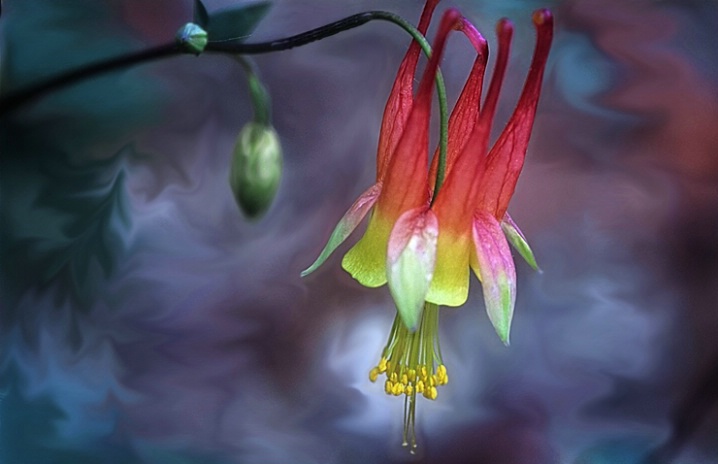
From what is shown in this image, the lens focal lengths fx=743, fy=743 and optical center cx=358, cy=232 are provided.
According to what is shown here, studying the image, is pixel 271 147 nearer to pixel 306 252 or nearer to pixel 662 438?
pixel 306 252

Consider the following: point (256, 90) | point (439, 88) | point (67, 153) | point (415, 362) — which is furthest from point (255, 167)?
point (67, 153)

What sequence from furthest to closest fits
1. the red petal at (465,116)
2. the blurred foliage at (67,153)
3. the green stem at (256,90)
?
1. the blurred foliage at (67,153)
2. the red petal at (465,116)
3. the green stem at (256,90)

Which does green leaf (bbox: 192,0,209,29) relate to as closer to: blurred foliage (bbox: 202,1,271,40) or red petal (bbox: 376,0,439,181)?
blurred foliage (bbox: 202,1,271,40)

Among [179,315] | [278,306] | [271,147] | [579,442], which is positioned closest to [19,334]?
[179,315]

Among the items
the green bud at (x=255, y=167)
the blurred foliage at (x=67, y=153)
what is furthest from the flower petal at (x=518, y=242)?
the blurred foliage at (x=67, y=153)

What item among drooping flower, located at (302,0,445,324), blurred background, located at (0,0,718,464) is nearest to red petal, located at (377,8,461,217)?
drooping flower, located at (302,0,445,324)

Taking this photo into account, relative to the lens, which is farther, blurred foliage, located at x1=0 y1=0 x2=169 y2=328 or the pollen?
blurred foliage, located at x1=0 y1=0 x2=169 y2=328

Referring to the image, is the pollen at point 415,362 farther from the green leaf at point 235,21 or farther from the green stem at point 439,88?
the green leaf at point 235,21
